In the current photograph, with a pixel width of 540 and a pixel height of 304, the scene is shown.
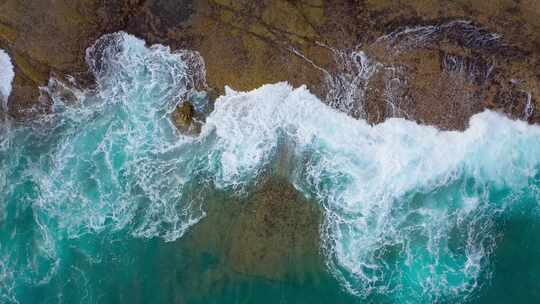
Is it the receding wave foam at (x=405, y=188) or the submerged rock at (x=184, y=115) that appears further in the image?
the submerged rock at (x=184, y=115)

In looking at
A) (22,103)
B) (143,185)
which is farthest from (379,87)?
(22,103)

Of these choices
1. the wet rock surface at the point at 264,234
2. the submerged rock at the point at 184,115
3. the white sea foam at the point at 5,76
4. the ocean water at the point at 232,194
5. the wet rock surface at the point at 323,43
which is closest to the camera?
the wet rock surface at the point at 323,43

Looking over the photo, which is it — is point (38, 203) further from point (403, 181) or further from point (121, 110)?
point (403, 181)

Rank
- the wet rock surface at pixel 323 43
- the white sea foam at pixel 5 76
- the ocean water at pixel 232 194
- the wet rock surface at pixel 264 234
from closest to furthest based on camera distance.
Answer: the wet rock surface at pixel 323 43
the ocean water at pixel 232 194
the wet rock surface at pixel 264 234
the white sea foam at pixel 5 76

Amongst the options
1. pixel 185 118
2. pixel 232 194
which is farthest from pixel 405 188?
pixel 185 118

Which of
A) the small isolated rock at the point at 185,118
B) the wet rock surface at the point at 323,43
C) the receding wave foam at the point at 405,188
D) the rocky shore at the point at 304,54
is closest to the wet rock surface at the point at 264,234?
the rocky shore at the point at 304,54

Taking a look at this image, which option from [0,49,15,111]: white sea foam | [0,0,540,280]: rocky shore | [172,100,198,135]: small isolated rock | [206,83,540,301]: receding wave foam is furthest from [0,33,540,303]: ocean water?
[0,49,15,111]: white sea foam

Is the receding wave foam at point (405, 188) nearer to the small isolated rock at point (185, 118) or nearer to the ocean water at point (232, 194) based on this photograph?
the ocean water at point (232, 194)
